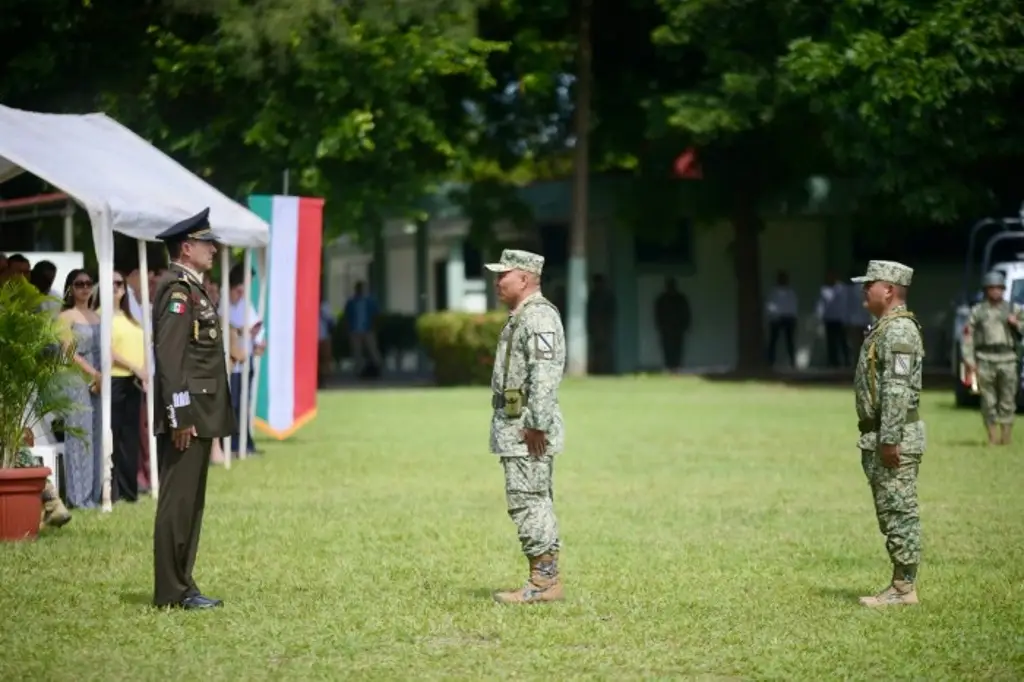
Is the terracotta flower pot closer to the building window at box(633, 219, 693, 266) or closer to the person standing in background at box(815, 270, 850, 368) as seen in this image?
the person standing in background at box(815, 270, 850, 368)

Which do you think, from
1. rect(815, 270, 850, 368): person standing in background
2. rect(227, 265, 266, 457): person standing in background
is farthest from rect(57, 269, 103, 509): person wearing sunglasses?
rect(815, 270, 850, 368): person standing in background

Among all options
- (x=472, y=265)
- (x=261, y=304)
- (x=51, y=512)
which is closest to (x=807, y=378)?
(x=472, y=265)

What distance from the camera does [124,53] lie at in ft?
111

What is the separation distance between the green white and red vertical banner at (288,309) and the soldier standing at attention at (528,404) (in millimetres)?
10842

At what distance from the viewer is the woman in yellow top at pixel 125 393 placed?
17.2m

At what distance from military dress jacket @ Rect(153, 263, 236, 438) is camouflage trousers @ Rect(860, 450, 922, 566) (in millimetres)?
3508

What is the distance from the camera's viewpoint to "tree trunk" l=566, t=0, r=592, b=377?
40.2 meters

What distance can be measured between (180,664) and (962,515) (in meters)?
8.06

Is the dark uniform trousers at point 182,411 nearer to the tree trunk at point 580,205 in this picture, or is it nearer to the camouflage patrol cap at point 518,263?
the camouflage patrol cap at point 518,263

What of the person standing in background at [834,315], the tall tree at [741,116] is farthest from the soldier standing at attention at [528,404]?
the person standing in background at [834,315]

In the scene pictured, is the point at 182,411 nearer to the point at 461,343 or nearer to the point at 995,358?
the point at 995,358

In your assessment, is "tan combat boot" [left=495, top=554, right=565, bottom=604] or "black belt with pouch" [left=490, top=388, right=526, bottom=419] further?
"tan combat boot" [left=495, top=554, right=565, bottom=604]

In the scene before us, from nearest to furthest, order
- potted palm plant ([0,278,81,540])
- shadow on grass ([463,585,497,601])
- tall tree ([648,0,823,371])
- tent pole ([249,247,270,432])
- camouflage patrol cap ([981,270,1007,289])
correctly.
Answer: shadow on grass ([463,585,497,601]), potted palm plant ([0,278,81,540]), tent pole ([249,247,270,432]), camouflage patrol cap ([981,270,1007,289]), tall tree ([648,0,823,371])

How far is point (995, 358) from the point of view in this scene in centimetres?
2262
